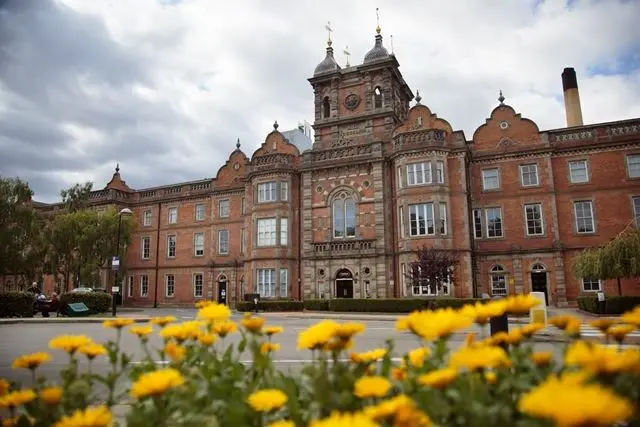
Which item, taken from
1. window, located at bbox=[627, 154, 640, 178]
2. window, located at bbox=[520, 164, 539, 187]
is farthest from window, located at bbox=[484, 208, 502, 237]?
window, located at bbox=[627, 154, 640, 178]

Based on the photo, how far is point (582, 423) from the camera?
1.14 m

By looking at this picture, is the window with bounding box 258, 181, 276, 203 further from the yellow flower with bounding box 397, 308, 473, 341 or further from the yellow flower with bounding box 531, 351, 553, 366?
the yellow flower with bounding box 531, 351, 553, 366

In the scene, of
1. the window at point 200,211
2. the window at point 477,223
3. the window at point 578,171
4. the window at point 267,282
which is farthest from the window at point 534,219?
the window at point 200,211

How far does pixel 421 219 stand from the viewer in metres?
32.9

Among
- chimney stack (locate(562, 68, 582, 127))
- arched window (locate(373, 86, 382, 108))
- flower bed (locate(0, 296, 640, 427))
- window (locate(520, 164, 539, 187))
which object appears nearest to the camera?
flower bed (locate(0, 296, 640, 427))

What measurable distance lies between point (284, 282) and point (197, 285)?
39.3 ft

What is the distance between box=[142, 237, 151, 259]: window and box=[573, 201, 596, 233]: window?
3916cm

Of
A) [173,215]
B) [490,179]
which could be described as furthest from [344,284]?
[173,215]

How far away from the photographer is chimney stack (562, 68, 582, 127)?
3944 centimetres

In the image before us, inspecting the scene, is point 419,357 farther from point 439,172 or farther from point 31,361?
point 439,172

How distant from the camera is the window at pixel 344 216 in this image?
36.2 metres

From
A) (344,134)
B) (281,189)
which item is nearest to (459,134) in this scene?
(344,134)

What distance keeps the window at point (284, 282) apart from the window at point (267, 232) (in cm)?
241

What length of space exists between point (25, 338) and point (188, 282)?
31.1 meters
